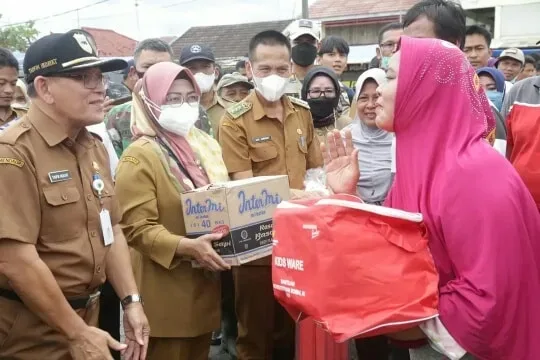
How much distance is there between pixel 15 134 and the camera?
198cm

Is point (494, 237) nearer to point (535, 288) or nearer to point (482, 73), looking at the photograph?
point (535, 288)

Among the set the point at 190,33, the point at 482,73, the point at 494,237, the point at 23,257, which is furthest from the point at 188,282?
the point at 190,33

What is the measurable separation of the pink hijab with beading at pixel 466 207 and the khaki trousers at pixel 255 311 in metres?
1.70

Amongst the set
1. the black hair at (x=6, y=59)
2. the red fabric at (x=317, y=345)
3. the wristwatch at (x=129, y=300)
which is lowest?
the red fabric at (x=317, y=345)

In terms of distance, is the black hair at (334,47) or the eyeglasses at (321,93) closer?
the eyeglasses at (321,93)

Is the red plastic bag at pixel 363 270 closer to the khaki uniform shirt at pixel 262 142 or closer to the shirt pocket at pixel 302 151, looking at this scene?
the khaki uniform shirt at pixel 262 142

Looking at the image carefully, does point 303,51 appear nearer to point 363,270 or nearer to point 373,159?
point 373,159

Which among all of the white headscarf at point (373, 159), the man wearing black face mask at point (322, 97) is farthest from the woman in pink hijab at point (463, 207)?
the man wearing black face mask at point (322, 97)

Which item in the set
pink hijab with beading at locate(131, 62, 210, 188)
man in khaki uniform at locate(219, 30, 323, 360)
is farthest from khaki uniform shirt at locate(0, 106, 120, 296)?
man in khaki uniform at locate(219, 30, 323, 360)

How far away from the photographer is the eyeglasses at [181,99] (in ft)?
9.46

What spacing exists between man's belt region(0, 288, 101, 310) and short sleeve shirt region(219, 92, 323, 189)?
4.52 feet

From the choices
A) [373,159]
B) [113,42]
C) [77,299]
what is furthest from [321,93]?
[113,42]

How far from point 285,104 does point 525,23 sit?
17345mm

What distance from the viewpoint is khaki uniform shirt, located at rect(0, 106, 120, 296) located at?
1.90 metres
